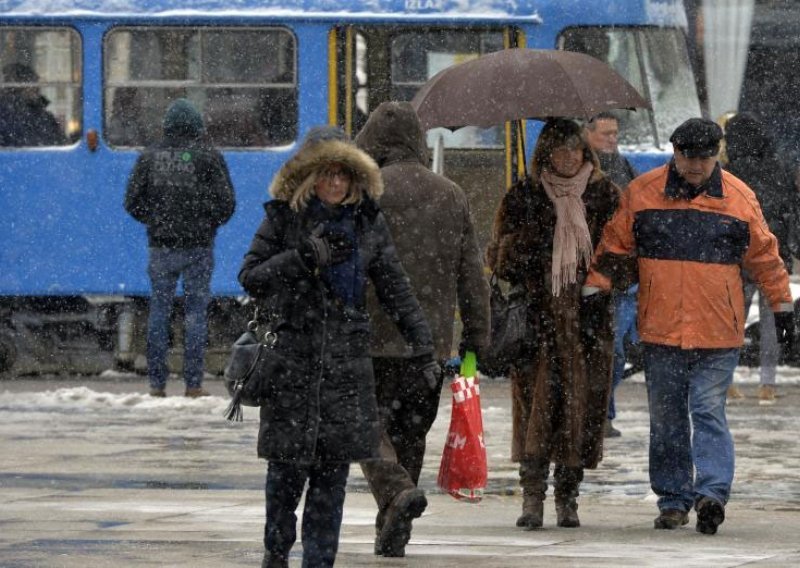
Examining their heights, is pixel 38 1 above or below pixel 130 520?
above

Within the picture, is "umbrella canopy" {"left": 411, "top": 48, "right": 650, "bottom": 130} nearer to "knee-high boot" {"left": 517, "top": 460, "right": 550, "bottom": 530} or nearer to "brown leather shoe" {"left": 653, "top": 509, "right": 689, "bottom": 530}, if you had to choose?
"knee-high boot" {"left": 517, "top": 460, "right": 550, "bottom": 530}

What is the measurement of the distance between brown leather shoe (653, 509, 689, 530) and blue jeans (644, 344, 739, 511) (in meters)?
0.03

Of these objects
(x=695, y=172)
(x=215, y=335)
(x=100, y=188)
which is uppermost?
(x=695, y=172)

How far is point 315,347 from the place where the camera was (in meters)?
7.10

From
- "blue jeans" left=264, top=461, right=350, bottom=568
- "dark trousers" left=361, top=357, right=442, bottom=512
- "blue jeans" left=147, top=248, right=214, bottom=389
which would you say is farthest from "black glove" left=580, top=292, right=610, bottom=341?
"blue jeans" left=147, top=248, right=214, bottom=389

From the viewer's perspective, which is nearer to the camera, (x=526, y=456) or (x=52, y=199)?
(x=526, y=456)

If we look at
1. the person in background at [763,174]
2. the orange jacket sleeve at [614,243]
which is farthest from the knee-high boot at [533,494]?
the person in background at [763,174]

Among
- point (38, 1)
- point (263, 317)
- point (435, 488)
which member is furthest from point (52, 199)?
point (263, 317)

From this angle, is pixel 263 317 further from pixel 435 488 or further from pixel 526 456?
pixel 435 488

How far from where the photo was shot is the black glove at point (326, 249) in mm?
7070

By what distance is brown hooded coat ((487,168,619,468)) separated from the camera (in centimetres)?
891

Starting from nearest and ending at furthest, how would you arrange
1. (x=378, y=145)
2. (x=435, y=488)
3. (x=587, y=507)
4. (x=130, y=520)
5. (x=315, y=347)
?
(x=315, y=347)
(x=378, y=145)
(x=130, y=520)
(x=587, y=507)
(x=435, y=488)

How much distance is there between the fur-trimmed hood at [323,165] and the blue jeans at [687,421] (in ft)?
7.21

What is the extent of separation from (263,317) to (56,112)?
9.86m
